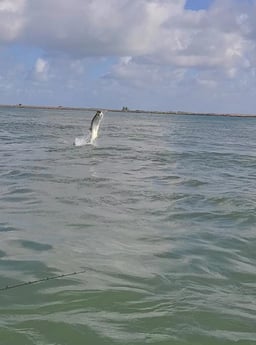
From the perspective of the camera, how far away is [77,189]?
11727mm

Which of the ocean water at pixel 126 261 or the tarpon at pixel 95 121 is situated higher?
the tarpon at pixel 95 121

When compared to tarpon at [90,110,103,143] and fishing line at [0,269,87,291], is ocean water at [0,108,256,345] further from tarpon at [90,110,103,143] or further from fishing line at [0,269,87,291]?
tarpon at [90,110,103,143]

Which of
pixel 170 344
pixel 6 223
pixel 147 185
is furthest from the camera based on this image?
pixel 147 185

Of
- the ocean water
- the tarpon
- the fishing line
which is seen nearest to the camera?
the ocean water

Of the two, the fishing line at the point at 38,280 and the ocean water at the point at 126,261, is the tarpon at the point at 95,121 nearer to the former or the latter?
the ocean water at the point at 126,261

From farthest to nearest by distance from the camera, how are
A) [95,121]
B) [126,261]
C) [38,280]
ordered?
[95,121] → [126,261] → [38,280]

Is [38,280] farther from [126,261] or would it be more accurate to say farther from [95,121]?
[95,121]

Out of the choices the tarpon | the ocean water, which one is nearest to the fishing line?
the ocean water

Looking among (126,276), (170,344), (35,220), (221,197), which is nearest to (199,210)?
(221,197)

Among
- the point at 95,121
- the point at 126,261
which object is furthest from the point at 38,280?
the point at 95,121

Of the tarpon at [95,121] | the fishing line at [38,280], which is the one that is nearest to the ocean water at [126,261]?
the fishing line at [38,280]

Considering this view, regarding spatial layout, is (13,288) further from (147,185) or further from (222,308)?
(147,185)

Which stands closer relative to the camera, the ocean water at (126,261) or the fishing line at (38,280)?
the ocean water at (126,261)

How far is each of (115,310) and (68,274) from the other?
1.12 m
